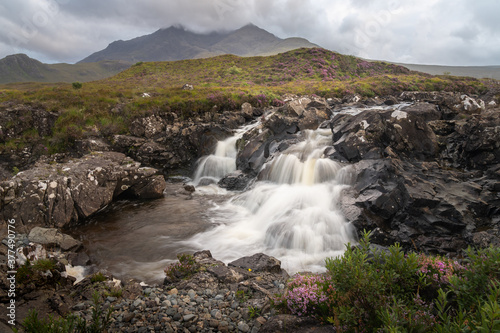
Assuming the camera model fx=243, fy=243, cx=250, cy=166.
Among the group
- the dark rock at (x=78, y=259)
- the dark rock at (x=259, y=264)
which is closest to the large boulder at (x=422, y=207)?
the dark rock at (x=259, y=264)

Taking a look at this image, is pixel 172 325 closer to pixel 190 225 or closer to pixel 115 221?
pixel 190 225

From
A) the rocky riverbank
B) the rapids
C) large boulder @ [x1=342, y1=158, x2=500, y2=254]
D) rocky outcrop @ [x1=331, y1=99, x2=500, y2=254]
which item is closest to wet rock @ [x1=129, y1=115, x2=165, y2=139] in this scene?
the rocky riverbank

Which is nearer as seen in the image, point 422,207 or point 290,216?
point 422,207

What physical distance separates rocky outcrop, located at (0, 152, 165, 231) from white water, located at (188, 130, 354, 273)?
213 inches

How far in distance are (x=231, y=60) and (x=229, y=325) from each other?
65779mm

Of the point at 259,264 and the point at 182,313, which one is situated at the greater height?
the point at 182,313

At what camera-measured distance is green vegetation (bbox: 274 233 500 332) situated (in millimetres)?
2869

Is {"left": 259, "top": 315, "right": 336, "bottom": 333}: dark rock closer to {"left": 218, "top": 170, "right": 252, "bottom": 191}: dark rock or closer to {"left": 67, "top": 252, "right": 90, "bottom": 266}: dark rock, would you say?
{"left": 67, "top": 252, "right": 90, "bottom": 266}: dark rock

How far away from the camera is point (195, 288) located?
628 cm

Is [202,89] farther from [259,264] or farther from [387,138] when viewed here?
[259,264]

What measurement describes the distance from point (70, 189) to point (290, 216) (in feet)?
35.5

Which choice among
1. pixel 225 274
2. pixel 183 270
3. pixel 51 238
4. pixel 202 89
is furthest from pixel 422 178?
pixel 202 89

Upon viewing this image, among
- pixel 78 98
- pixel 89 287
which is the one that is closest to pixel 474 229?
pixel 89 287

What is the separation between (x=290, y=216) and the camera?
38.4 ft
